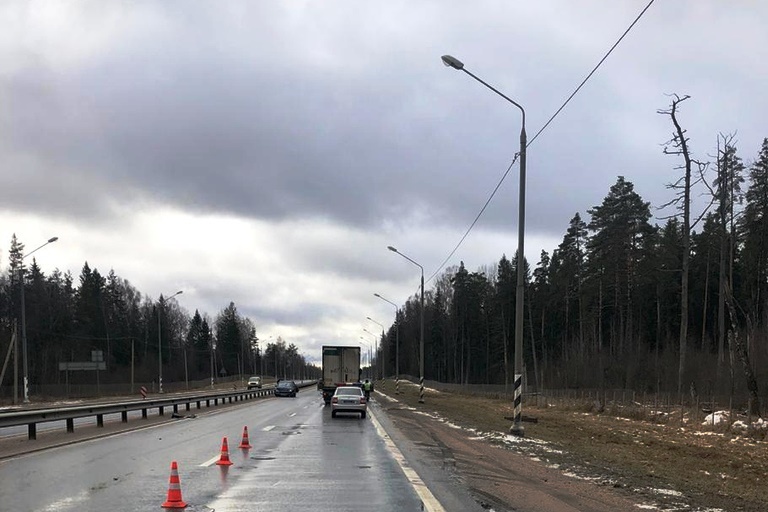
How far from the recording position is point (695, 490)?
11.2 meters

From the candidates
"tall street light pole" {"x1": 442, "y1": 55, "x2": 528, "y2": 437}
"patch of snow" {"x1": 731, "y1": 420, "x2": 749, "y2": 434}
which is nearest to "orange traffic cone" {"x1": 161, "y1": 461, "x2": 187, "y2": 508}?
"tall street light pole" {"x1": 442, "y1": 55, "x2": 528, "y2": 437}

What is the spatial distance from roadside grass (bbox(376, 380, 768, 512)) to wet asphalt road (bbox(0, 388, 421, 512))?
4.15 m

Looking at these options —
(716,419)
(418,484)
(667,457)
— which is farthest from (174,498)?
(716,419)

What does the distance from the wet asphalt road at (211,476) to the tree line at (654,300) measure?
21039 mm

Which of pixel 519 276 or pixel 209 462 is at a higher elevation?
pixel 519 276

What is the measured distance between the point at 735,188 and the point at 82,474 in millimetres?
51110

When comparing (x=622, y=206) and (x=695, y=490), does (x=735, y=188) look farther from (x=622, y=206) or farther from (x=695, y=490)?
(x=695, y=490)

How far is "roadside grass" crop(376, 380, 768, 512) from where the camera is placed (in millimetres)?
11258

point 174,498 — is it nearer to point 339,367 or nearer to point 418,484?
point 418,484

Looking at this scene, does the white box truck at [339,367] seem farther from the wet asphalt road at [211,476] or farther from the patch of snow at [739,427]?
the wet asphalt road at [211,476]

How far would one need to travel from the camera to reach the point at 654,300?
78.1 meters

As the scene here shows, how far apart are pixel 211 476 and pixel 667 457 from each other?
449 inches

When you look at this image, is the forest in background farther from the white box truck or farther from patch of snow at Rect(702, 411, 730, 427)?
the white box truck

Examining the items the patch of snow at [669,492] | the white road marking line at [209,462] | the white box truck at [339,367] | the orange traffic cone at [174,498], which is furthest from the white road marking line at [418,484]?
the white box truck at [339,367]
